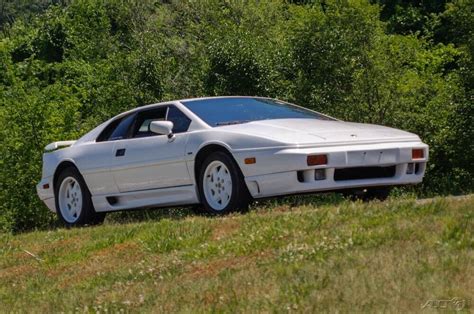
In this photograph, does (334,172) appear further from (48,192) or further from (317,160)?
(48,192)

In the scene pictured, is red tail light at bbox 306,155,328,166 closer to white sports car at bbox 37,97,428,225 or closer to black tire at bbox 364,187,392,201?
white sports car at bbox 37,97,428,225

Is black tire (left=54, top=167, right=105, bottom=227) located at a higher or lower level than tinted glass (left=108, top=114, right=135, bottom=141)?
lower

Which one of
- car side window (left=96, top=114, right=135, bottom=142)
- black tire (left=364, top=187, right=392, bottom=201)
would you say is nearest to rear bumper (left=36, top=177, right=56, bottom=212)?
car side window (left=96, top=114, right=135, bottom=142)

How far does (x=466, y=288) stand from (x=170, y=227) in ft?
12.3

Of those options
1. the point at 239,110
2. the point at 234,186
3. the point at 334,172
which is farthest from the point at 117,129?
the point at 334,172

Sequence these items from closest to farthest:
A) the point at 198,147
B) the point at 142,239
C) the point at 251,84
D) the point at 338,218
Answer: the point at 338,218
the point at 142,239
the point at 198,147
the point at 251,84

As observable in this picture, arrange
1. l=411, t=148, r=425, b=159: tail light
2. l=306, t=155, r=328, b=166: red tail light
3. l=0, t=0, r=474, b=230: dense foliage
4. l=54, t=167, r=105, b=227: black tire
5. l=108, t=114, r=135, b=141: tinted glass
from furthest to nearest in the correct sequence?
l=0, t=0, r=474, b=230: dense foliage → l=54, t=167, r=105, b=227: black tire → l=108, t=114, r=135, b=141: tinted glass → l=411, t=148, r=425, b=159: tail light → l=306, t=155, r=328, b=166: red tail light

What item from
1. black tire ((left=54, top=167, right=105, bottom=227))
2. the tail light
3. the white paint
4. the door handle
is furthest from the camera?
black tire ((left=54, top=167, right=105, bottom=227))

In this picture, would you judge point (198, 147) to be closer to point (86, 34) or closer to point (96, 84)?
point (96, 84)

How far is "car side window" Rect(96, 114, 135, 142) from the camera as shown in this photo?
11.0m

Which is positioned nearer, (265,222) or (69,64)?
(265,222)

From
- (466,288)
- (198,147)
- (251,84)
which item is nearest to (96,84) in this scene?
(251,84)

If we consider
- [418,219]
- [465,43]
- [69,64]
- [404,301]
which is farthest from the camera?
[69,64]

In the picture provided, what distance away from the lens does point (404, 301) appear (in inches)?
207
